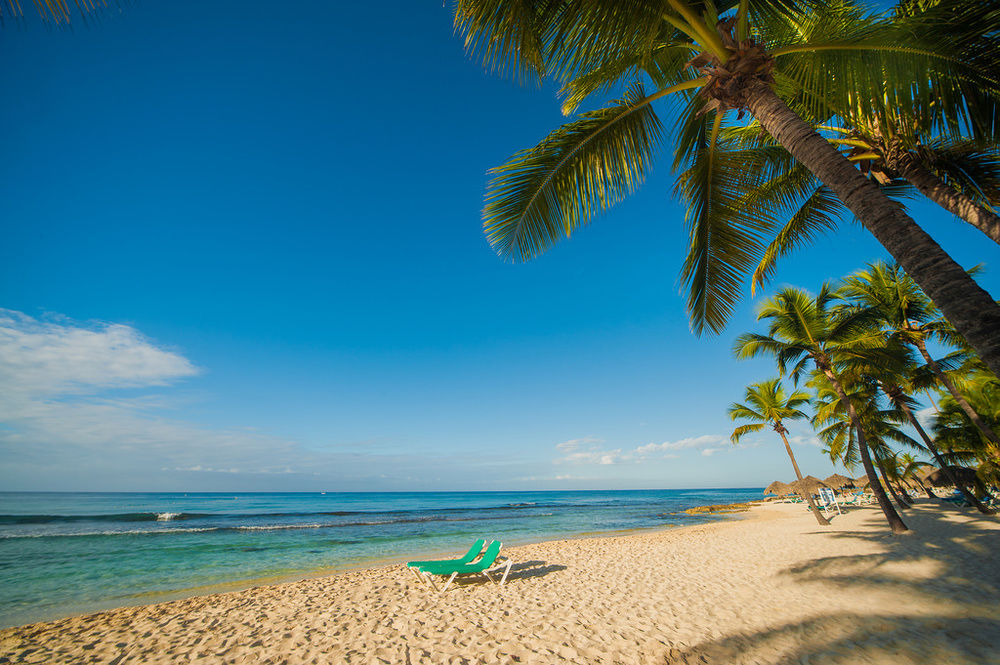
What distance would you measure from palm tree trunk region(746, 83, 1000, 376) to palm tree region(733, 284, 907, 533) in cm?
912

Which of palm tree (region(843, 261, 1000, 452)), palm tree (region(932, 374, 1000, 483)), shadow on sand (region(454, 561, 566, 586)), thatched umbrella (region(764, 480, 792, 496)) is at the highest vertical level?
palm tree (region(843, 261, 1000, 452))

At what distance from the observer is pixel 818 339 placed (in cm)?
1084

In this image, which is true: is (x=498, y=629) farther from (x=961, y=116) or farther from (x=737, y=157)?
(x=961, y=116)

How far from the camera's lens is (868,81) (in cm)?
303

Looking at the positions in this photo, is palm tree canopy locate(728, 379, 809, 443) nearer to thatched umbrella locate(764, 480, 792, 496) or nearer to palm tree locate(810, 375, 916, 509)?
palm tree locate(810, 375, 916, 509)

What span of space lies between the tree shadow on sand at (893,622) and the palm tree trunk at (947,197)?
12.5ft

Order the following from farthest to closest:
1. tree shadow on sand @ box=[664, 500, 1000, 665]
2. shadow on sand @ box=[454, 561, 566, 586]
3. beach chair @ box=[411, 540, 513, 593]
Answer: shadow on sand @ box=[454, 561, 566, 586] → beach chair @ box=[411, 540, 513, 593] → tree shadow on sand @ box=[664, 500, 1000, 665]

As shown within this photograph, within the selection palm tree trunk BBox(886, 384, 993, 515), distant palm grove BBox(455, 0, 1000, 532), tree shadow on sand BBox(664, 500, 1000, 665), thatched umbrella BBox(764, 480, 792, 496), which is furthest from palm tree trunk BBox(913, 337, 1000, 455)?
thatched umbrella BBox(764, 480, 792, 496)

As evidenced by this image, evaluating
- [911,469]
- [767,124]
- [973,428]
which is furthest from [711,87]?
[911,469]

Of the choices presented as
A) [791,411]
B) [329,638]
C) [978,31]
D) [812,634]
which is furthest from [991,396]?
[329,638]

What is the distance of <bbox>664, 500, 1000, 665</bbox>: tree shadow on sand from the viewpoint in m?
3.63

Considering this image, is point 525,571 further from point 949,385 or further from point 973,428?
point 973,428

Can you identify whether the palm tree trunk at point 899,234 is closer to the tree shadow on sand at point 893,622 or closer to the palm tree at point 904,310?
the tree shadow on sand at point 893,622

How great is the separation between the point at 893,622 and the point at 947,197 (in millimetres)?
4582
